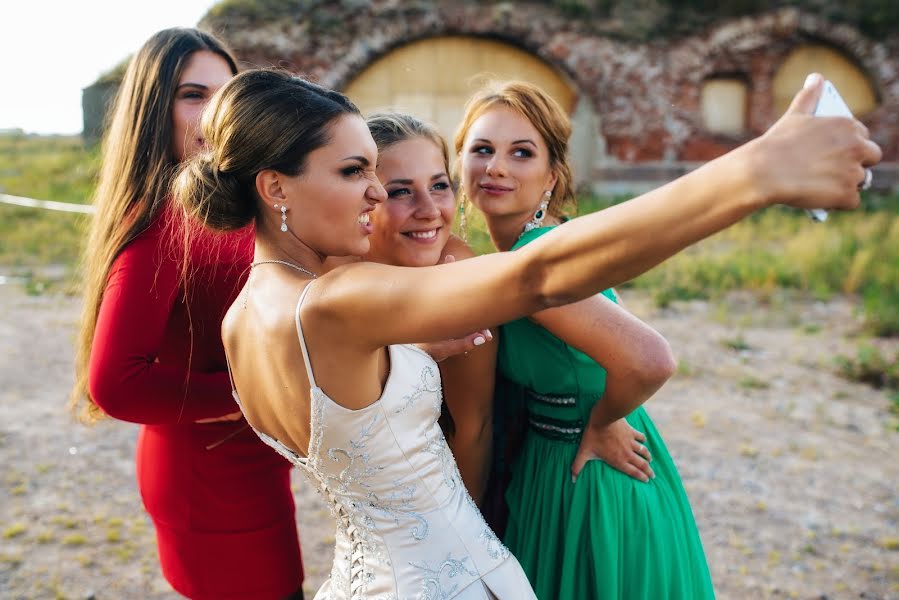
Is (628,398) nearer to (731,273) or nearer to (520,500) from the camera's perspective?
(520,500)

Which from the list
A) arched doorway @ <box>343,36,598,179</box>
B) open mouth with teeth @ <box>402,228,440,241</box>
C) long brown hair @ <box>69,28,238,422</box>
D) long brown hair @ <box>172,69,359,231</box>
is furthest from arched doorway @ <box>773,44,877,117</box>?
long brown hair @ <box>172,69,359,231</box>

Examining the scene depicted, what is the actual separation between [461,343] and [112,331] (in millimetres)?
875

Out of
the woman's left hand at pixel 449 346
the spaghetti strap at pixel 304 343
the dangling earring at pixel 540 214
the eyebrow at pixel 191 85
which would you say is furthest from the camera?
the dangling earring at pixel 540 214

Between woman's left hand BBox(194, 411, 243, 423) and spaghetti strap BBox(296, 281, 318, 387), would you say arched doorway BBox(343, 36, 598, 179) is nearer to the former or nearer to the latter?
woman's left hand BBox(194, 411, 243, 423)

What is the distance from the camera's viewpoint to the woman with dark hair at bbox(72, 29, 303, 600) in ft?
6.18

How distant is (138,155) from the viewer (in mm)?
2070

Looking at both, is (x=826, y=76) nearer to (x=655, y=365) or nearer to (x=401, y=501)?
(x=655, y=365)

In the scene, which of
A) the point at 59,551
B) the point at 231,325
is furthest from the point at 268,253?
the point at 59,551

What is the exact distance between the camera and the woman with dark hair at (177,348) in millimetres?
1884

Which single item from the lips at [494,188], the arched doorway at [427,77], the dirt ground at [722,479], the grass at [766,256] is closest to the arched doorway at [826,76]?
the grass at [766,256]

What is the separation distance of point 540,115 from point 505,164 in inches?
7.6

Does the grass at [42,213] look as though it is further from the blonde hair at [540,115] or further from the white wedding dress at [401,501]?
the white wedding dress at [401,501]

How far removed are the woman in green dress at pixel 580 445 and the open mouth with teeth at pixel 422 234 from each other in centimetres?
25

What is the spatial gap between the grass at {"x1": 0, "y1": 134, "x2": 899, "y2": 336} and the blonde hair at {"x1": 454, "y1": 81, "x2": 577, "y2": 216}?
3844 mm
